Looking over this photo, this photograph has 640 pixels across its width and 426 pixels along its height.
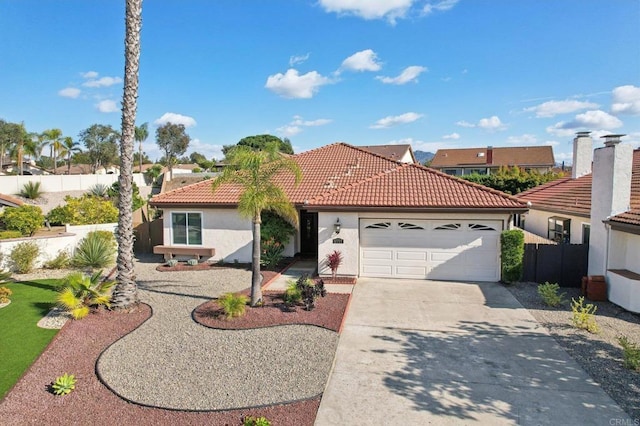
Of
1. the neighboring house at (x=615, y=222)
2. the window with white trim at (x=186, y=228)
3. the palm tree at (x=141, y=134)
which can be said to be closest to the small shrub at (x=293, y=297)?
the window with white trim at (x=186, y=228)

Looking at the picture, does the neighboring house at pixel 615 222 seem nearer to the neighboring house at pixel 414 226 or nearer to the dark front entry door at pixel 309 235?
the neighboring house at pixel 414 226

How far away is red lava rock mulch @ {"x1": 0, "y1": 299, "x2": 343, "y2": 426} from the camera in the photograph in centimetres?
606

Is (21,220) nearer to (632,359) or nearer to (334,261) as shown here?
(334,261)

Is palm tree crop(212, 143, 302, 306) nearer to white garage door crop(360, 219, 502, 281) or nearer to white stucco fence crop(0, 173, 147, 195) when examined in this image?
white garage door crop(360, 219, 502, 281)

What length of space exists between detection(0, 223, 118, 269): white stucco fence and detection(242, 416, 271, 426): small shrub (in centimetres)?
1413

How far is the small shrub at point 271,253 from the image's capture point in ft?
52.4

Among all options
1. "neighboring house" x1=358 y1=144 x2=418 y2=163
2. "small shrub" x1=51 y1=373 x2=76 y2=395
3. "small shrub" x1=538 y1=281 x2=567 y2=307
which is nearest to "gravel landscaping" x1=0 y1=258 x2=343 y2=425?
"small shrub" x1=51 y1=373 x2=76 y2=395

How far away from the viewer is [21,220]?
2095 cm

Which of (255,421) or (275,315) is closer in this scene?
(255,421)

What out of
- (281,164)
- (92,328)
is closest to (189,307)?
(92,328)

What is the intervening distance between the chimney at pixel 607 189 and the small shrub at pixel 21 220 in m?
25.9

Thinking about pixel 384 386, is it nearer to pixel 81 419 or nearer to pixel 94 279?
pixel 81 419

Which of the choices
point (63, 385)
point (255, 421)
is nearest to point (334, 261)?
point (255, 421)

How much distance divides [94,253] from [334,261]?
9.98 metres
